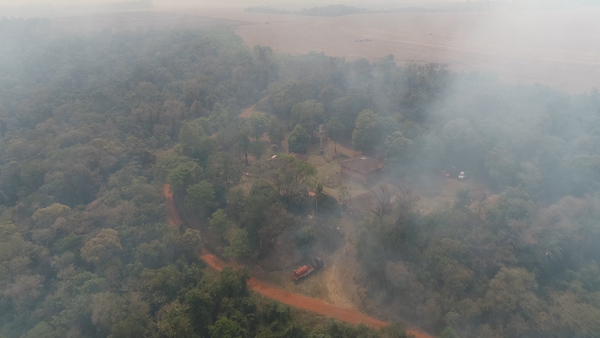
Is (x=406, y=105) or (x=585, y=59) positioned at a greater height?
(x=585, y=59)

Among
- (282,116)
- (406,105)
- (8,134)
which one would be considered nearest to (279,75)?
(282,116)

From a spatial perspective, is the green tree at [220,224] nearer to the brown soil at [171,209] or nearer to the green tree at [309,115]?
the brown soil at [171,209]

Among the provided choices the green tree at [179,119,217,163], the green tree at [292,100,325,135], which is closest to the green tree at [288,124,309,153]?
the green tree at [292,100,325,135]

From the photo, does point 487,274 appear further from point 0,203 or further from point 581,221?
point 0,203

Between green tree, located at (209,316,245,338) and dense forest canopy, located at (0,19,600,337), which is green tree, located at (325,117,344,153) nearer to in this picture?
dense forest canopy, located at (0,19,600,337)

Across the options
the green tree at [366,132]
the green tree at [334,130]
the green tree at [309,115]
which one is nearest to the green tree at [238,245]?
the green tree at [366,132]

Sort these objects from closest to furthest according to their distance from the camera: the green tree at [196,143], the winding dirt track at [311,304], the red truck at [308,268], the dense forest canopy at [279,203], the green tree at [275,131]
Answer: the dense forest canopy at [279,203]
the winding dirt track at [311,304]
the red truck at [308,268]
the green tree at [196,143]
the green tree at [275,131]

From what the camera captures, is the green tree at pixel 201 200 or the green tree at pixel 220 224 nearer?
the green tree at pixel 220 224
